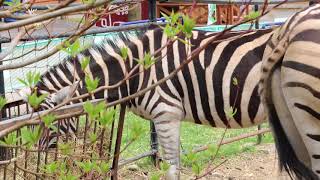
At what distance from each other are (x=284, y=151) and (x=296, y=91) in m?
0.42

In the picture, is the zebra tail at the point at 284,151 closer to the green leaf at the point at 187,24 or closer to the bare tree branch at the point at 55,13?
the green leaf at the point at 187,24

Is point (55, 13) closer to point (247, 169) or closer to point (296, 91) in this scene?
point (296, 91)

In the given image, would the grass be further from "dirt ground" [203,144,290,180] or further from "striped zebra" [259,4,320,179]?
"striped zebra" [259,4,320,179]

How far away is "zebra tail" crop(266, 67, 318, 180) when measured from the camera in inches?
107

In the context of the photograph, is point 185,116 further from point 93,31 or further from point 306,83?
point 306,83

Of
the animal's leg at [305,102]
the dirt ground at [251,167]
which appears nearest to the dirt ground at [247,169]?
the dirt ground at [251,167]

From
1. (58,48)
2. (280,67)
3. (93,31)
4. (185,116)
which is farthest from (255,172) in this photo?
(58,48)

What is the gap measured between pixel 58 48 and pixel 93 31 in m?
2.89

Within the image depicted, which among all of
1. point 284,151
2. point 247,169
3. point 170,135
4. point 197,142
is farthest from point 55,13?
point 197,142

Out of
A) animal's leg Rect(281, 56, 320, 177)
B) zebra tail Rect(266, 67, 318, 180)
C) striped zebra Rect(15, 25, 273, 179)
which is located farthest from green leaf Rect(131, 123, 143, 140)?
striped zebra Rect(15, 25, 273, 179)

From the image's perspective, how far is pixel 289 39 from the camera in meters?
2.49

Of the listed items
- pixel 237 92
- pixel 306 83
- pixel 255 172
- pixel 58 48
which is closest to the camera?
pixel 58 48

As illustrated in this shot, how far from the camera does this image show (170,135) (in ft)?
13.5

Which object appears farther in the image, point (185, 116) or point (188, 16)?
point (185, 116)
